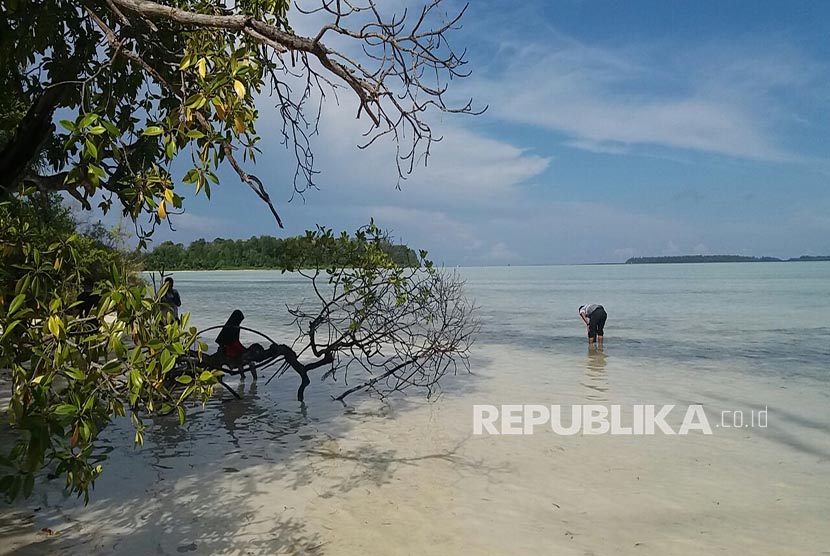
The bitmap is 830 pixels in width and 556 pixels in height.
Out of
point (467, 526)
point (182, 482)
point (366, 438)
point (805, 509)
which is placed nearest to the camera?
point (467, 526)

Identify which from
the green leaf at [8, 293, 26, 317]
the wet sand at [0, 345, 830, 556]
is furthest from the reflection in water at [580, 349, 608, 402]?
the green leaf at [8, 293, 26, 317]

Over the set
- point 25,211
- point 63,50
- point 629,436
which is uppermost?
point 63,50

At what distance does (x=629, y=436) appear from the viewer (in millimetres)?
7090

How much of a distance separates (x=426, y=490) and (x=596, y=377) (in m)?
6.30

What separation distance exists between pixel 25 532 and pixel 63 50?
3575 millimetres

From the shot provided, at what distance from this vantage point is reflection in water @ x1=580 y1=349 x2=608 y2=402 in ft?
30.2

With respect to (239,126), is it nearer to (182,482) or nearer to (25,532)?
(25,532)

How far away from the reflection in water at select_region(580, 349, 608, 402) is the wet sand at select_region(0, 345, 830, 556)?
1.62 meters

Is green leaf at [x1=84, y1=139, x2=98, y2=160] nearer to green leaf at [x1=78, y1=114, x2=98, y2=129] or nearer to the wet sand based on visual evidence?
green leaf at [x1=78, y1=114, x2=98, y2=129]

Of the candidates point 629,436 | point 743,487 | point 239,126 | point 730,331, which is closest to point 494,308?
point 730,331

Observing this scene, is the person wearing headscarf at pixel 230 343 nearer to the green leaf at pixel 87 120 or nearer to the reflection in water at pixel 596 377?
the reflection in water at pixel 596 377

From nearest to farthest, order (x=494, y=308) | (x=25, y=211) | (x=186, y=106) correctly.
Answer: (x=186, y=106), (x=25, y=211), (x=494, y=308)

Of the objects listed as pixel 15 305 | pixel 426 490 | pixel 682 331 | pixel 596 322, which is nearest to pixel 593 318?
pixel 596 322

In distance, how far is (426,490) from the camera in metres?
5.22
